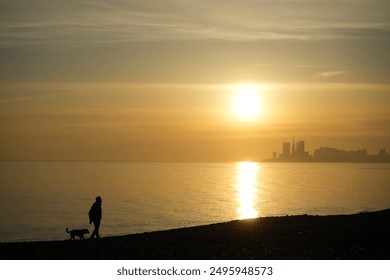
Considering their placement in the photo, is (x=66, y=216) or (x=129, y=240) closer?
(x=129, y=240)

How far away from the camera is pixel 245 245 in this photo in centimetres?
2005

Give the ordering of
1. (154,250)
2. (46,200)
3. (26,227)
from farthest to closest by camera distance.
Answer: (46,200), (26,227), (154,250)

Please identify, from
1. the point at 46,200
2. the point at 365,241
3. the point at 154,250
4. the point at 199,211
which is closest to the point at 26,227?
the point at 199,211

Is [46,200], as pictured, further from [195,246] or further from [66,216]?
[195,246]

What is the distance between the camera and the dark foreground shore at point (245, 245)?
18516 millimetres

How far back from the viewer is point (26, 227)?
197 ft

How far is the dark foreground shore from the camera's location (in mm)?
18516
